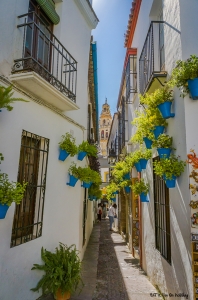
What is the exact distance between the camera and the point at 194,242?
296cm

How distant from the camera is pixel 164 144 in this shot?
12.6 ft

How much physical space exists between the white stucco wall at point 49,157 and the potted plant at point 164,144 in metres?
2.28

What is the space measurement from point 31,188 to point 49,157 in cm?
79

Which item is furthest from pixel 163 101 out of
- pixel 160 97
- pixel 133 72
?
pixel 133 72

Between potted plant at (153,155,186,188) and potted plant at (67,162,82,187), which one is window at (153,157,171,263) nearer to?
potted plant at (153,155,186,188)

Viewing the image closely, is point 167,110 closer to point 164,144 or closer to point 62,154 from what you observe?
point 164,144

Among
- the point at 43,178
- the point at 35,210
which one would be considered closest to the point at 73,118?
the point at 43,178

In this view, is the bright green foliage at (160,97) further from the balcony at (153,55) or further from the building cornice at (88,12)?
the building cornice at (88,12)

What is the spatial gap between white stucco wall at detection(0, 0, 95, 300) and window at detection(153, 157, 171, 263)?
2.12m

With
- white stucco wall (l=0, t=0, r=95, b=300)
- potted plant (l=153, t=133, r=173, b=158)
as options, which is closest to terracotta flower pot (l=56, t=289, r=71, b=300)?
white stucco wall (l=0, t=0, r=95, b=300)

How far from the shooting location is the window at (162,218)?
435 cm

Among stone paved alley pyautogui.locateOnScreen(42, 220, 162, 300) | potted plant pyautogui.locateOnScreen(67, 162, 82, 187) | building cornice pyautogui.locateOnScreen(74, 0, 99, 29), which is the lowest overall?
stone paved alley pyautogui.locateOnScreen(42, 220, 162, 300)

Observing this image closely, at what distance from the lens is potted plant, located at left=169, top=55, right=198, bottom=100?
3.08m

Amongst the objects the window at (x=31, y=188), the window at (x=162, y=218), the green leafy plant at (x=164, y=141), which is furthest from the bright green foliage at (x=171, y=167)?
the window at (x=31, y=188)
